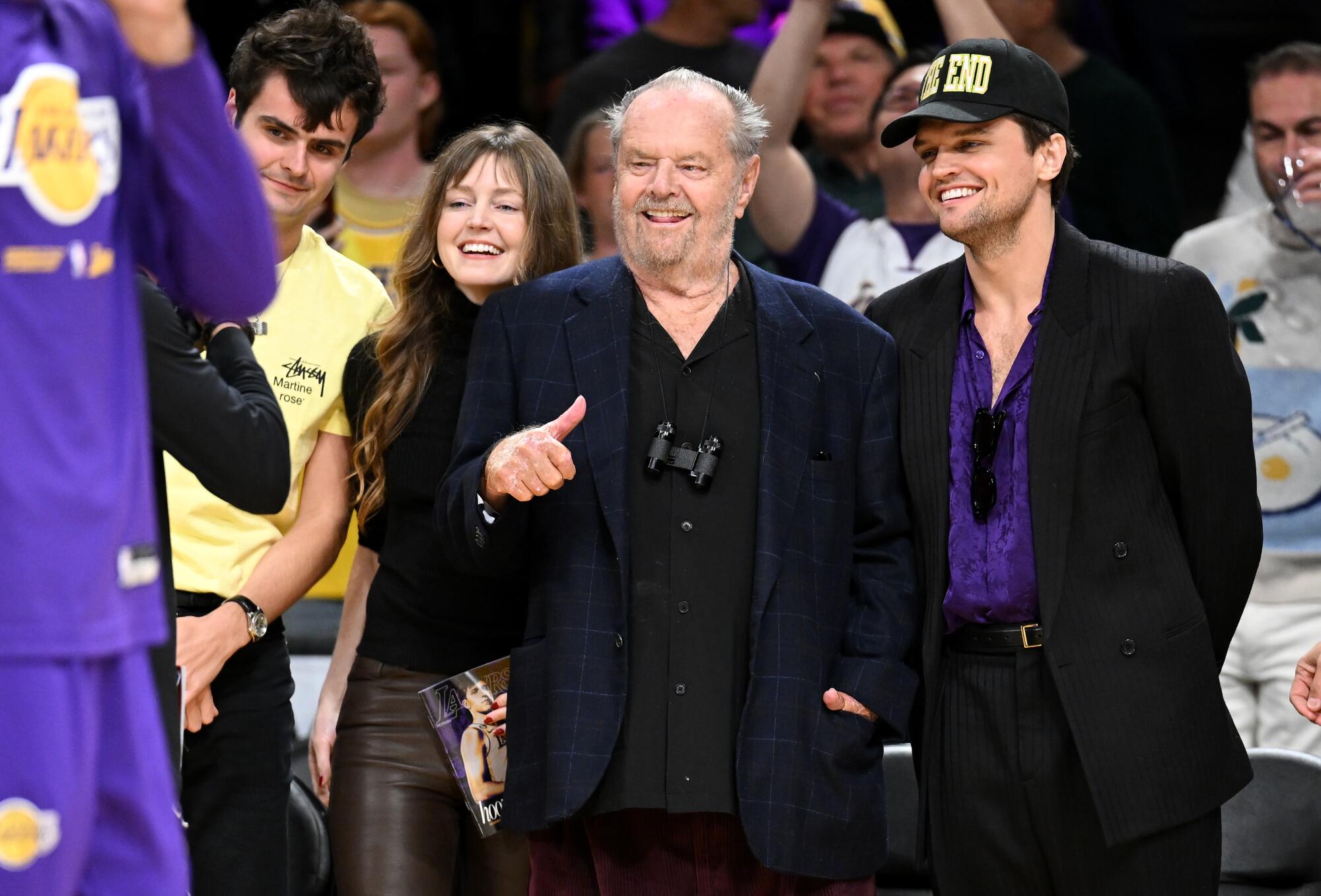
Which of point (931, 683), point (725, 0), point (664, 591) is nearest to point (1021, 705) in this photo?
point (931, 683)

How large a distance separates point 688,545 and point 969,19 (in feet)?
6.54

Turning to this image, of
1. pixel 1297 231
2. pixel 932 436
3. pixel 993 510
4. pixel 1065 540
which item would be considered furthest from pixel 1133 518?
pixel 1297 231

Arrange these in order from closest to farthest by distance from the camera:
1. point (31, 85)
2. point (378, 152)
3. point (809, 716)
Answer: point (31, 85)
point (809, 716)
point (378, 152)

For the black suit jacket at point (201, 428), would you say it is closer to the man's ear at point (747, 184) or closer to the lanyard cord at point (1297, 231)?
the man's ear at point (747, 184)

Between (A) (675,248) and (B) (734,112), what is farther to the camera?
(B) (734,112)

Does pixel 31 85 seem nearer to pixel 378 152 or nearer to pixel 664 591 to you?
pixel 664 591

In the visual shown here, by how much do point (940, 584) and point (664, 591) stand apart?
1.67 ft

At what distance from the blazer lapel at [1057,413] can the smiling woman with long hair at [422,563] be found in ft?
3.43

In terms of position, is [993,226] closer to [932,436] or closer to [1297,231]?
[932,436]

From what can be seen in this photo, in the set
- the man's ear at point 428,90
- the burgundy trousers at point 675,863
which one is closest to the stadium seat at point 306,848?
the burgundy trousers at point 675,863

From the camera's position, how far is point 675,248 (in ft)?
10.4

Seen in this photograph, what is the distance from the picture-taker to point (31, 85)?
63.7 inches

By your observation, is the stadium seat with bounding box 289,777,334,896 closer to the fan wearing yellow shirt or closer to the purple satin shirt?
the purple satin shirt

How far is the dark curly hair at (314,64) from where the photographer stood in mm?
3473
